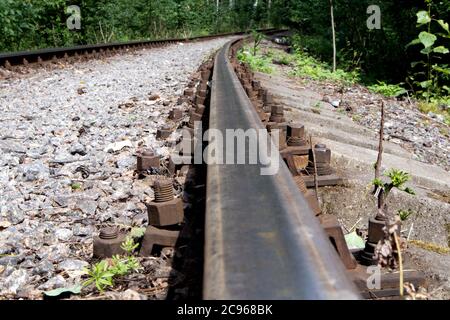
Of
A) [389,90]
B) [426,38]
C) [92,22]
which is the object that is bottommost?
[389,90]

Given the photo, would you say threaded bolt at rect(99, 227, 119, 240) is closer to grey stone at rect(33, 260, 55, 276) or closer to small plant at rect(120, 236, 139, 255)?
small plant at rect(120, 236, 139, 255)

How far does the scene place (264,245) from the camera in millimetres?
1083

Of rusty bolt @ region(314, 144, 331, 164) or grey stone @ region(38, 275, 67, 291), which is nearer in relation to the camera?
grey stone @ region(38, 275, 67, 291)

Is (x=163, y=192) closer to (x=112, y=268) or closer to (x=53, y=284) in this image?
(x=112, y=268)

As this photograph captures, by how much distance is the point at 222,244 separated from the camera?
1.12 metres

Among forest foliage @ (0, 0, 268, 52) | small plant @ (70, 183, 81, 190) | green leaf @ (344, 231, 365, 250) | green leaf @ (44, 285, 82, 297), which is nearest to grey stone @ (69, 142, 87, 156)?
small plant @ (70, 183, 81, 190)

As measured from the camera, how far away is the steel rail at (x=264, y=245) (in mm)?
938

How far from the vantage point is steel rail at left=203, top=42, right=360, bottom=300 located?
94 cm

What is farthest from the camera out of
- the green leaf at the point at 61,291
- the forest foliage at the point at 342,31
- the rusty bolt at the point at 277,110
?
the forest foliage at the point at 342,31

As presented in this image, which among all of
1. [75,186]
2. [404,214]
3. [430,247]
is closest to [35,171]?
[75,186]

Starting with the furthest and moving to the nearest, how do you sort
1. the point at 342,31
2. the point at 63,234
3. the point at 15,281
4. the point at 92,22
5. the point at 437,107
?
the point at 92,22
the point at 342,31
the point at 437,107
the point at 63,234
the point at 15,281

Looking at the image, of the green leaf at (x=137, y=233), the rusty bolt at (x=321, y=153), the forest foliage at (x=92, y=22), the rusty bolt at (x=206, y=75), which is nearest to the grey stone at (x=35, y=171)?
the green leaf at (x=137, y=233)

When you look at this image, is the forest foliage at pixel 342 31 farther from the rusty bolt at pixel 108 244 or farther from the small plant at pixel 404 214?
the rusty bolt at pixel 108 244

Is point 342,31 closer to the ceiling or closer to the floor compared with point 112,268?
closer to the ceiling
